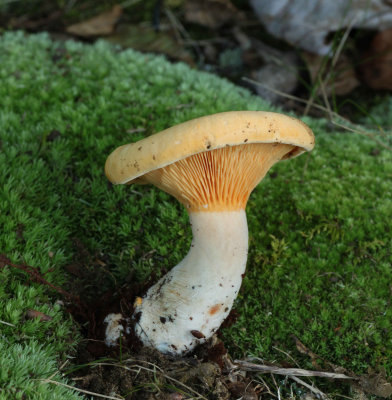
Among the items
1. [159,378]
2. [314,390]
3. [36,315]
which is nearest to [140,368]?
[159,378]

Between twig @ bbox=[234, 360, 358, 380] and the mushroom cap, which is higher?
the mushroom cap

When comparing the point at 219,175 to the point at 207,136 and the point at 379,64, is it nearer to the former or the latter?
the point at 207,136

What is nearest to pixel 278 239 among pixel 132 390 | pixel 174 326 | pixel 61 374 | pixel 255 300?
pixel 255 300

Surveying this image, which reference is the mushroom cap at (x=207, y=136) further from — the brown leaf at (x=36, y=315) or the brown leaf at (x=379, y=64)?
the brown leaf at (x=379, y=64)

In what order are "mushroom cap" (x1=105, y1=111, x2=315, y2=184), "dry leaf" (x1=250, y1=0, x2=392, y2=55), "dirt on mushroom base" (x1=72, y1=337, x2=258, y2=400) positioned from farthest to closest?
"dry leaf" (x1=250, y1=0, x2=392, y2=55) < "dirt on mushroom base" (x1=72, y1=337, x2=258, y2=400) < "mushroom cap" (x1=105, y1=111, x2=315, y2=184)

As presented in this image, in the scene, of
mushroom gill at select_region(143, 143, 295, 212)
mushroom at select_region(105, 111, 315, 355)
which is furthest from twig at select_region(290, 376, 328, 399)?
Result: mushroom gill at select_region(143, 143, 295, 212)

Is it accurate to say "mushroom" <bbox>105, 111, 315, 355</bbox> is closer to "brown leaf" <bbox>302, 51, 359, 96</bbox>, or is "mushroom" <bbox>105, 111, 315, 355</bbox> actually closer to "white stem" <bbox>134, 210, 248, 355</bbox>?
"white stem" <bbox>134, 210, 248, 355</bbox>
